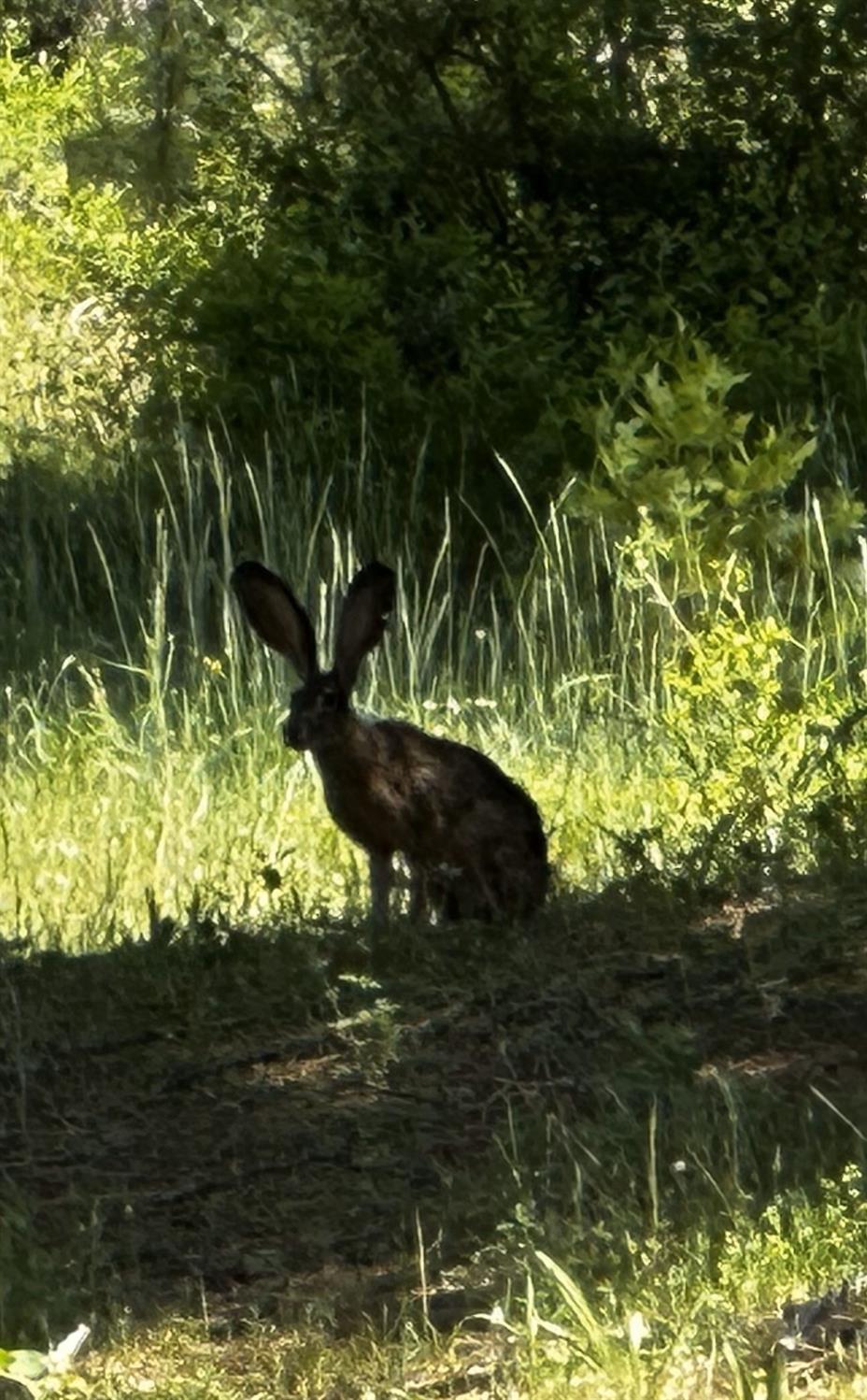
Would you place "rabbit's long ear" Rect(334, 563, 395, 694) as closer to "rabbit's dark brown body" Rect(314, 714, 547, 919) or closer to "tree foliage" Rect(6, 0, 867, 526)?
"rabbit's dark brown body" Rect(314, 714, 547, 919)

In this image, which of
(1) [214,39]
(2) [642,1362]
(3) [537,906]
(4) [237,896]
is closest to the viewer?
(2) [642,1362]

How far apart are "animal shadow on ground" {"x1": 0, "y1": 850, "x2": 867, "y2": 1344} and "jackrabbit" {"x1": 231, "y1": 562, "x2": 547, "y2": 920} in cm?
17

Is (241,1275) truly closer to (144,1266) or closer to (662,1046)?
(144,1266)

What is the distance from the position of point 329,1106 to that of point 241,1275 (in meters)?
0.70

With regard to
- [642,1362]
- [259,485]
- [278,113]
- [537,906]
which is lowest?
[642,1362]

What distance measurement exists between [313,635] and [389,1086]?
159 centimetres

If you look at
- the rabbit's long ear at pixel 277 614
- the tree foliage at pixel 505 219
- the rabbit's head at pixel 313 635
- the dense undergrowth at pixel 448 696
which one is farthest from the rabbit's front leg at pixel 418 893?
the tree foliage at pixel 505 219

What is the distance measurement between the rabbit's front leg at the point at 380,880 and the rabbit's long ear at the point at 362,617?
390 millimetres

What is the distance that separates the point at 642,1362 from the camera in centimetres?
345

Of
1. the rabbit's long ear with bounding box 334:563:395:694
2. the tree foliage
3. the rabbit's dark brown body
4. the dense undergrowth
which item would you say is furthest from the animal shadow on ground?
the tree foliage

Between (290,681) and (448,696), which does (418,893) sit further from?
(290,681)

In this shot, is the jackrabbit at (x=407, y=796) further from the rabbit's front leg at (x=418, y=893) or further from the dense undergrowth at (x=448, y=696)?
the dense undergrowth at (x=448, y=696)

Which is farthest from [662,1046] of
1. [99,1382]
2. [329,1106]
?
[99,1382]

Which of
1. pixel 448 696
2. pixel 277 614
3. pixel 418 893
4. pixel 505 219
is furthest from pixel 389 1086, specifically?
pixel 505 219
